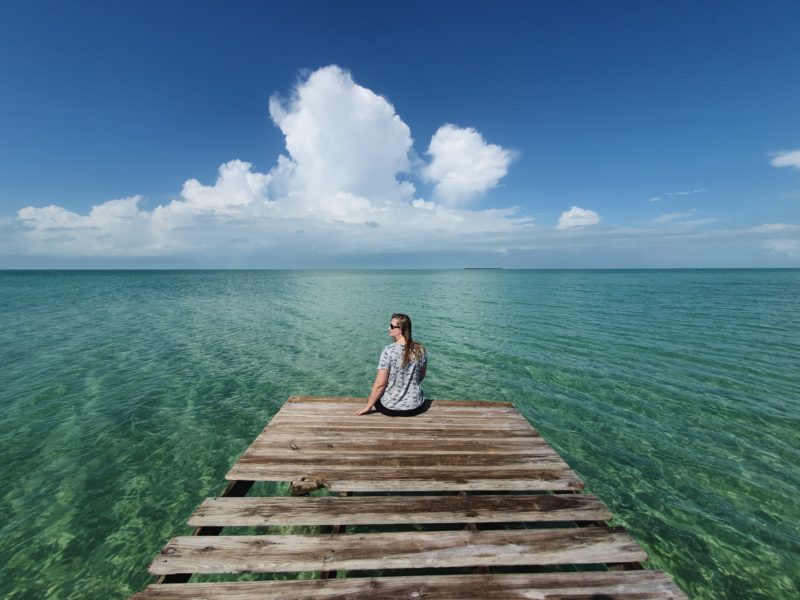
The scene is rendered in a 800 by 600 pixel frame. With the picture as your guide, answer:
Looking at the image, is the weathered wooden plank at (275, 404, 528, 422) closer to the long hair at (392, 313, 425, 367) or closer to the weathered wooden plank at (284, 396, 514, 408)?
the weathered wooden plank at (284, 396, 514, 408)

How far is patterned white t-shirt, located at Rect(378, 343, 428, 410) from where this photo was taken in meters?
7.66

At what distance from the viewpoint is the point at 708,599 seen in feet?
17.5

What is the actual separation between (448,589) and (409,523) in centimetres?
97

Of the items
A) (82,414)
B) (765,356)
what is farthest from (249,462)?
(765,356)

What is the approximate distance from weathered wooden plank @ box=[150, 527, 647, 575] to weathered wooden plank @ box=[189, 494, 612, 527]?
332 millimetres

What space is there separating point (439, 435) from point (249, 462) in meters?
3.88

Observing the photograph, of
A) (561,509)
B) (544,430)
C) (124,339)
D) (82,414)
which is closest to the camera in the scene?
(561,509)

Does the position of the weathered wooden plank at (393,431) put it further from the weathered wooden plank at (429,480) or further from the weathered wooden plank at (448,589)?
the weathered wooden plank at (448,589)

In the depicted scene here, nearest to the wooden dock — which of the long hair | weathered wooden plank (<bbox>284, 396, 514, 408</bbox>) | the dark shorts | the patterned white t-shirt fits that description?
the dark shorts

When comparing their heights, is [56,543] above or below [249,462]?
below

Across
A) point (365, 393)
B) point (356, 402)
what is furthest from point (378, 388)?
point (365, 393)

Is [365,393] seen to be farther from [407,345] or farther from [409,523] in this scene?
[409,523]

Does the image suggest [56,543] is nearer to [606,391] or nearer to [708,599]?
[708,599]

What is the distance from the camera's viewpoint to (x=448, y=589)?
3844mm
